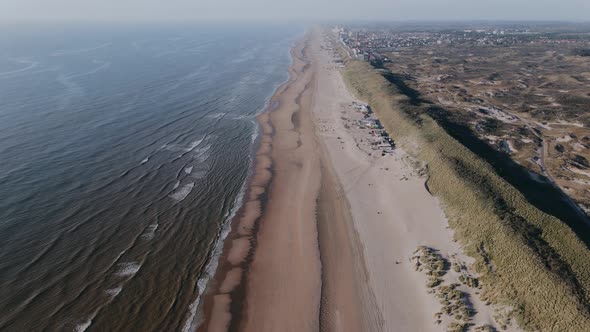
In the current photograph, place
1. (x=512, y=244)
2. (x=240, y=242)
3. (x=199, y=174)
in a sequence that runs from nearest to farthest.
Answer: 1. (x=512, y=244)
2. (x=240, y=242)
3. (x=199, y=174)

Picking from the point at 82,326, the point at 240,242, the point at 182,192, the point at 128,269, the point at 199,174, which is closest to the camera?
the point at 82,326

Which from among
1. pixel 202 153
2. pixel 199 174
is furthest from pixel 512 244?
pixel 202 153

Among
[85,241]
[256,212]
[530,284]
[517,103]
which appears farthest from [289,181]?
[517,103]

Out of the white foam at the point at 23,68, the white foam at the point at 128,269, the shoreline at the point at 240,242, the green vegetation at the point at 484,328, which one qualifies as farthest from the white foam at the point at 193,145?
the white foam at the point at 23,68

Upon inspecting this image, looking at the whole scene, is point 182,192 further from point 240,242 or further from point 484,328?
point 484,328

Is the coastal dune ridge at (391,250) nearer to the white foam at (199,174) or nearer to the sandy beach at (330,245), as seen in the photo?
the sandy beach at (330,245)

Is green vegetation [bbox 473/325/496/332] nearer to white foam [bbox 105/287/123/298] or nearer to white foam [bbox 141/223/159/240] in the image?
white foam [bbox 105/287/123/298]
